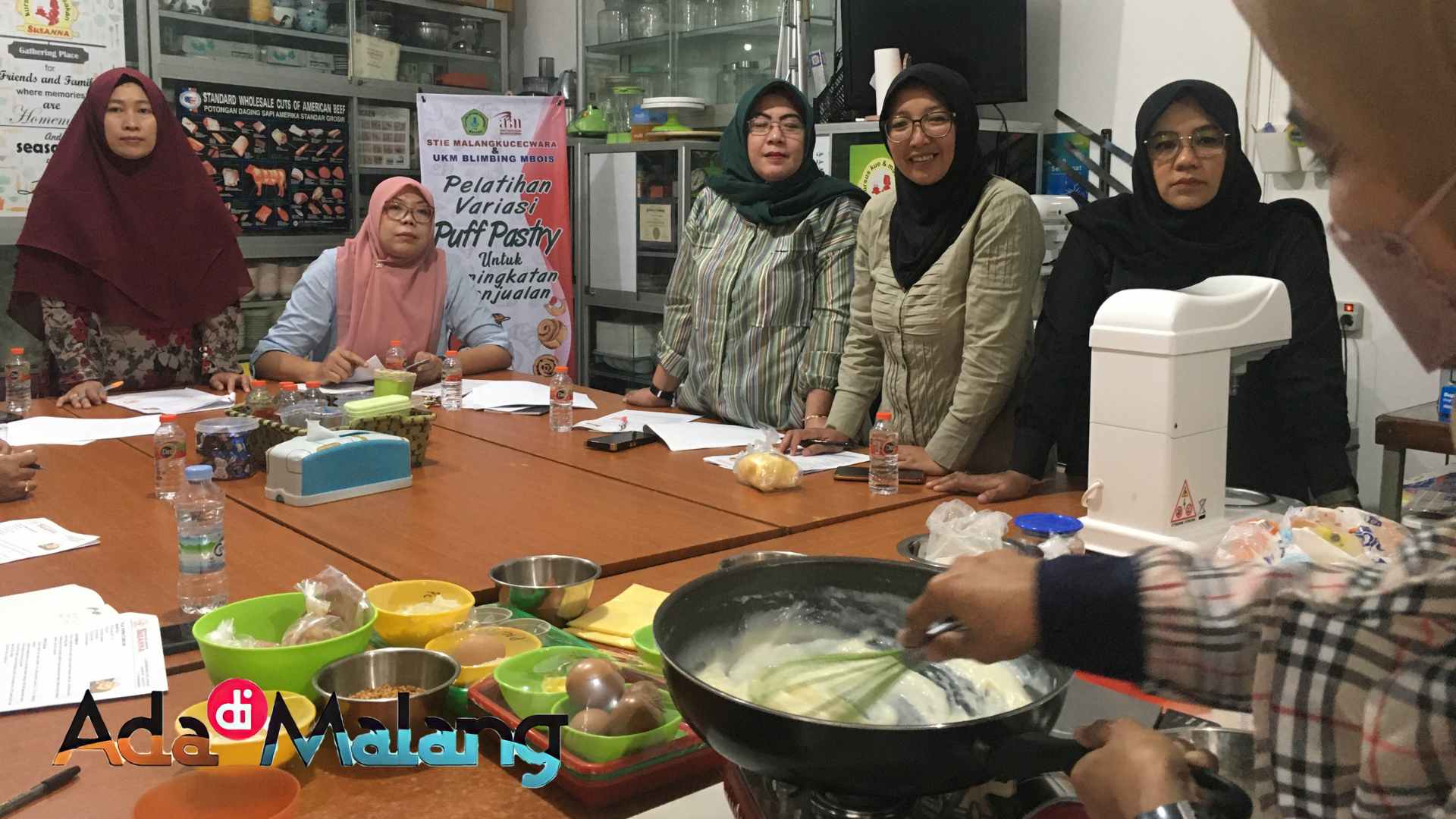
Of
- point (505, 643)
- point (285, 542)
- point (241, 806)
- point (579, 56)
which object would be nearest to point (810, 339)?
point (285, 542)

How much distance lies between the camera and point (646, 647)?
1328 mm

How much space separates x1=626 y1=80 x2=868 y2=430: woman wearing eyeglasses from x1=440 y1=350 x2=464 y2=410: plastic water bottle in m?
0.63

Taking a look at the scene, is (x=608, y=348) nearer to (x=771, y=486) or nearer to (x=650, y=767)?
(x=771, y=486)

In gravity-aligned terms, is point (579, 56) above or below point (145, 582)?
above

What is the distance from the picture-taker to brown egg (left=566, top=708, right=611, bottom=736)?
1.09 m

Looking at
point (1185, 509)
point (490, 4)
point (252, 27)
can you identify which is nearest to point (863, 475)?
point (1185, 509)

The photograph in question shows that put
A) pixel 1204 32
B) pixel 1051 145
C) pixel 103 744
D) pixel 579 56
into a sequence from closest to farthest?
pixel 103 744 → pixel 1204 32 → pixel 1051 145 → pixel 579 56

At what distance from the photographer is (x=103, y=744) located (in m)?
1.12

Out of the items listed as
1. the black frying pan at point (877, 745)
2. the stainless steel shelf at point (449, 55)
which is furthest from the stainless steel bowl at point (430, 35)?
the black frying pan at point (877, 745)

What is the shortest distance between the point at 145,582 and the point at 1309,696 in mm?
1521

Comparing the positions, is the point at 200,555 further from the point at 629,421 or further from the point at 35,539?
the point at 629,421

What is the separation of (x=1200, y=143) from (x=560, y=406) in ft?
5.07

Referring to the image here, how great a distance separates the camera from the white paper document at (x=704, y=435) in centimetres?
261

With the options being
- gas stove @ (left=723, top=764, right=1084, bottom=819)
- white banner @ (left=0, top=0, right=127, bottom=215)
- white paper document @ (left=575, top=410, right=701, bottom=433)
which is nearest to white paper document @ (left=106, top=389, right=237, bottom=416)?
white paper document @ (left=575, top=410, right=701, bottom=433)
